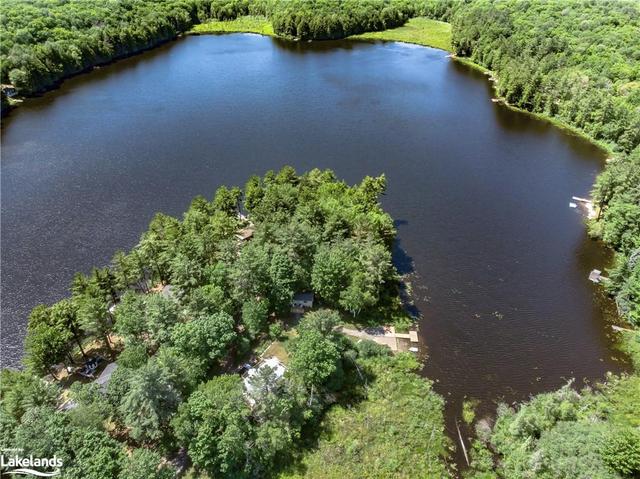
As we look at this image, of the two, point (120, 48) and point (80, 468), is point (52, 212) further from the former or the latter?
point (120, 48)

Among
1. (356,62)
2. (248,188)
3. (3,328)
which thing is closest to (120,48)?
(356,62)

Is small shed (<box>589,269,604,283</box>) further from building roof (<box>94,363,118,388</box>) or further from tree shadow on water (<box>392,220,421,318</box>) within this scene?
building roof (<box>94,363,118,388</box>)

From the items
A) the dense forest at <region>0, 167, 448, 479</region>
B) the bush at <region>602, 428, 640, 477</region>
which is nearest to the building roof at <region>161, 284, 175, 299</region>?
the dense forest at <region>0, 167, 448, 479</region>

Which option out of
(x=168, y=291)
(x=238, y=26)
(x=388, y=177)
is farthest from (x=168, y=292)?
(x=238, y=26)

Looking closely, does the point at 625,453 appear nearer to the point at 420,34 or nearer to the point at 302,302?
the point at 302,302

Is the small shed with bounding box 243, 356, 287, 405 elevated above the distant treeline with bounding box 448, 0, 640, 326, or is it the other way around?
the distant treeline with bounding box 448, 0, 640, 326
